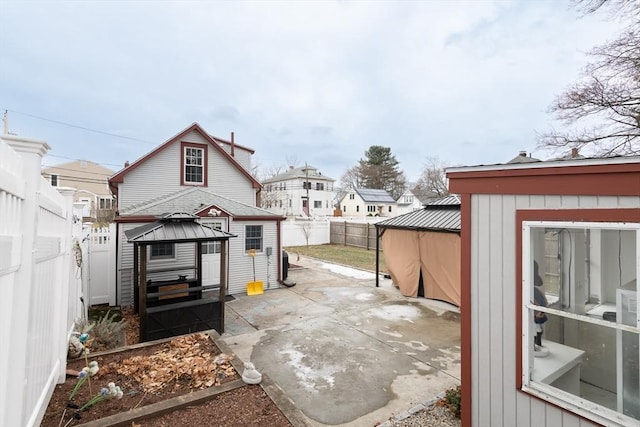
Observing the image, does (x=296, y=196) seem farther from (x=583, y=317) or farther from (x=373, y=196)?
(x=583, y=317)

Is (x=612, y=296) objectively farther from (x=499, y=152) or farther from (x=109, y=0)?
(x=499, y=152)

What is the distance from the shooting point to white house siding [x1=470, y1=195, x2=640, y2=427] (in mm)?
2684

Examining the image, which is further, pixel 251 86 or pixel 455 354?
pixel 251 86

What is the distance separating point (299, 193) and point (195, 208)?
3372 cm

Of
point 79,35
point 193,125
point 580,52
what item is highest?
point 79,35

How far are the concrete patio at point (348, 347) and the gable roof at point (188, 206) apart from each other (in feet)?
8.79

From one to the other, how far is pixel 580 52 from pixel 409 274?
9.74 meters

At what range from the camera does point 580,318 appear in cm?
245

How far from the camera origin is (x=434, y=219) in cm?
917

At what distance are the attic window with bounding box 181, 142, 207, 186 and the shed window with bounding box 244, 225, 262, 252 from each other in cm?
326

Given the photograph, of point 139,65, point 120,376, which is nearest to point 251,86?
point 139,65

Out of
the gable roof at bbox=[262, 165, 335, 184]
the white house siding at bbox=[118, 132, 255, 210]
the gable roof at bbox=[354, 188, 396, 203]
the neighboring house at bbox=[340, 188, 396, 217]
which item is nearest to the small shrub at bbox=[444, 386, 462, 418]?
the white house siding at bbox=[118, 132, 255, 210]

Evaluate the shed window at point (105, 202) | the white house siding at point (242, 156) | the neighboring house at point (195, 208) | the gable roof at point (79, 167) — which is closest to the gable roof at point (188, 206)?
the neighboring house at point (195, 208)

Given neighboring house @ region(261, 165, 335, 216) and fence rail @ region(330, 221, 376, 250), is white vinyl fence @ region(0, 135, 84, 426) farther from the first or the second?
neighboring house @ region(261, 165, 335, 216)
